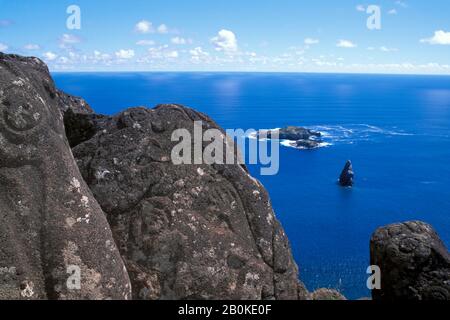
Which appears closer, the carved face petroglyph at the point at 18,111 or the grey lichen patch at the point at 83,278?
the grey lichen patch at the point at 83,278

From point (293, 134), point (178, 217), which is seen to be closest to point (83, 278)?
point (178, 217)

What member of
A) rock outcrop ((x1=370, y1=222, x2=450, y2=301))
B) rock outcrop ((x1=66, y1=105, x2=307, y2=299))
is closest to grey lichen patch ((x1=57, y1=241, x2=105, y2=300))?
rock outcrop ((x1=66, y1=105, x2=307, y2=299))

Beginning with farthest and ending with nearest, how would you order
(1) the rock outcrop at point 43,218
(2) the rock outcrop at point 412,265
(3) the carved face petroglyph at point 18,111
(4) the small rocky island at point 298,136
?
(4) the small rocky island at point 298,136, (2) the rock outcrop at point 412,265, (3) the carved face petroglyph at point 18,111, (1) the rock outcrop at point 43,218

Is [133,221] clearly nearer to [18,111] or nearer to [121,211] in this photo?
[121,211]

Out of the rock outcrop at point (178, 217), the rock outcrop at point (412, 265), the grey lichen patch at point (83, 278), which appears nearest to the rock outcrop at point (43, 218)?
the grey lichen patch at point (83, 278)

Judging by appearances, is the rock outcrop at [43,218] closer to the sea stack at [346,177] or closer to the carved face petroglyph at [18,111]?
the carved face petroglyph at [18,111]

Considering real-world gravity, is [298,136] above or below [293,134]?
below
